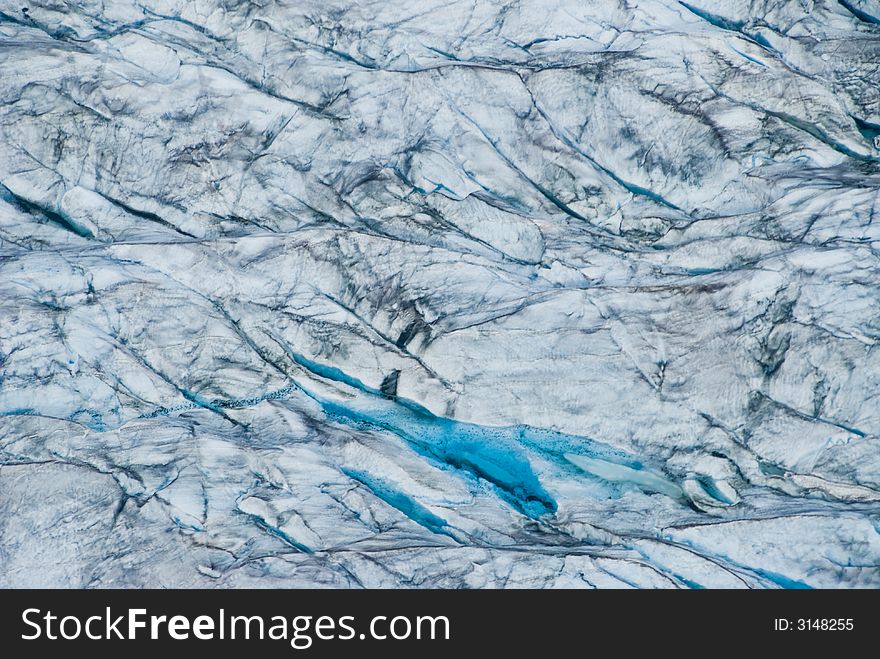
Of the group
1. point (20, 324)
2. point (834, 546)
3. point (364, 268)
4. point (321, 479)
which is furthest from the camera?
point (364, 268)

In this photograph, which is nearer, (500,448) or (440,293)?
(500,448)

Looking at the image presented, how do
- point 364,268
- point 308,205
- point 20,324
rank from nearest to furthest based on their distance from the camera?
point 20,324 < point 364,268 < point 308,205

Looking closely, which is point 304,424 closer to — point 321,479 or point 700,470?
point 321,479

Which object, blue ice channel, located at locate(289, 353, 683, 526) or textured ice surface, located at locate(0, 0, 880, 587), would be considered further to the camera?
blue ice channel, located at locate(289, 353, 683, 526)

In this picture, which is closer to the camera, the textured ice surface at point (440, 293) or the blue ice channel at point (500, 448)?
the textured ice surface at point (440, 293)

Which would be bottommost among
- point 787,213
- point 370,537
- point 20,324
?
point 370,537

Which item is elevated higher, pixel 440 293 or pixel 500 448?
pixel 440 293

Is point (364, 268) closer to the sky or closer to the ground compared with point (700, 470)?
closer to the sky

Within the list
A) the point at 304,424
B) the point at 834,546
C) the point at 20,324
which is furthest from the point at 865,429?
the point at 20,324
